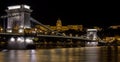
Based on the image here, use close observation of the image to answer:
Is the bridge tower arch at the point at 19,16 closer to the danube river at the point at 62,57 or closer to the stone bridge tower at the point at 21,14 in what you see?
the stone bridge tower at the point at 21,14

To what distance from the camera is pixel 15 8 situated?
59.5 metres

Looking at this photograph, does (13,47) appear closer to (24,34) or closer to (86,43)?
(24,34)

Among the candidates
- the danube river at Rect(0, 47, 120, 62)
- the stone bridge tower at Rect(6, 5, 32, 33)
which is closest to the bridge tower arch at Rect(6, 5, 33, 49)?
the stone bridge tower at Rect(6, 5, 32, 33)

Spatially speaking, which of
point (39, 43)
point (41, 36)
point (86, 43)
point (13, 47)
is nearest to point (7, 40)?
point (13, 47)

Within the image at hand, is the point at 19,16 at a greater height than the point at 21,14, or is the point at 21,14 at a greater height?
the point at 21,14

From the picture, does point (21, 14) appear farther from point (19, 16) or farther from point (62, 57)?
point (62, 57)

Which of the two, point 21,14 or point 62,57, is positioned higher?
point 21,14

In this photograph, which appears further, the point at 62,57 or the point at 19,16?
the point at 19,16

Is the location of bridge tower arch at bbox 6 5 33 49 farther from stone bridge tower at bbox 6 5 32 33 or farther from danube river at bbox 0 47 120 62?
danube river at bbox 0 47 120 62

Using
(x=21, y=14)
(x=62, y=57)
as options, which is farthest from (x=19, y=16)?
(x=62, y=57)

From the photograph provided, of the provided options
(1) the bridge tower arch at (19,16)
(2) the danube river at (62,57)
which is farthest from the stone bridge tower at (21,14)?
(2) the danube river at (62,57)

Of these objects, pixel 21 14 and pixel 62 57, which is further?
pixel 21 14

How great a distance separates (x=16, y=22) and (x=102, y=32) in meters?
43.5

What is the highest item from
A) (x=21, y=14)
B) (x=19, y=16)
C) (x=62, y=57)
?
(x=21, y=14)
